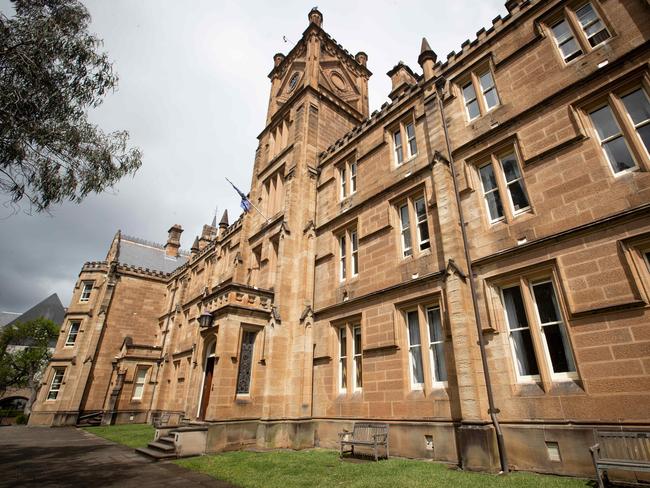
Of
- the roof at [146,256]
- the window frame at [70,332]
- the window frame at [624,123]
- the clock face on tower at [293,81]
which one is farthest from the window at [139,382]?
the window frame at [624,123]

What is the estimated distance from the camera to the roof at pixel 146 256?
3594cm

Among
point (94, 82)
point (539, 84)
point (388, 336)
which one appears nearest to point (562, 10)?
point (539, 84)

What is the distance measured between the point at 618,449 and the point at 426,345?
472 centimetres

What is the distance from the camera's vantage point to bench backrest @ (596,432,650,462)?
A: 5938 mm

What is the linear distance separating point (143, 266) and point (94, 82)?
3010cm

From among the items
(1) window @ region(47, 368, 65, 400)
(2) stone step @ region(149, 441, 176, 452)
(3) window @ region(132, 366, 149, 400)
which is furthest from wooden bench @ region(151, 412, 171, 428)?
(2) stone step @ region(149, 441, 176, 452)

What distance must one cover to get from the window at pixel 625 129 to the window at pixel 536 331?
3.22 m

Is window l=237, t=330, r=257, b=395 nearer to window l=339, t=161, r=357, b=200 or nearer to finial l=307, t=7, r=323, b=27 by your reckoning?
window l=339, t=161, r=357, b=200

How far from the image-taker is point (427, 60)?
44.7 feet

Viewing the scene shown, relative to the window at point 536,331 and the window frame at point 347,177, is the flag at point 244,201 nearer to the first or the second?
the window frame at point 347,177

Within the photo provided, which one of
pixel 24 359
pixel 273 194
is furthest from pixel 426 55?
pixel 24 359

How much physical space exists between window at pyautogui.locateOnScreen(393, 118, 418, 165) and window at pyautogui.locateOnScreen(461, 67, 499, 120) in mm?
2283

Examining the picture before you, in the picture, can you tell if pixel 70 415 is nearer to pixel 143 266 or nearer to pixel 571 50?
pixel 143 266

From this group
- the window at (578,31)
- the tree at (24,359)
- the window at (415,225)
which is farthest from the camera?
the tree at (24,359)
